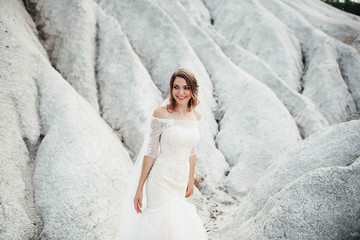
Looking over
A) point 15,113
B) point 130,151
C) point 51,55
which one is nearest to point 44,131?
point 15,113

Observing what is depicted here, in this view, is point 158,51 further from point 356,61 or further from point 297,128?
point 356,61

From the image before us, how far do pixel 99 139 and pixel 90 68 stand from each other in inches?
146

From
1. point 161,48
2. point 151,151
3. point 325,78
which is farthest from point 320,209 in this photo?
point 325,78

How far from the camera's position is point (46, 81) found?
6598 mm

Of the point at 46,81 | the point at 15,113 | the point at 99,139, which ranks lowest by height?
the point at 99,139

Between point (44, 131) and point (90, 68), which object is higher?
point (90, 68)

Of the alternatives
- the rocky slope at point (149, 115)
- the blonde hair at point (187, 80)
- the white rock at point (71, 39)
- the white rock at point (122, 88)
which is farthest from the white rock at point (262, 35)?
the blonde hair at point (187, 80)

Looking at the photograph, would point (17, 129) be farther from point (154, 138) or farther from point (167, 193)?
point (167, 193)

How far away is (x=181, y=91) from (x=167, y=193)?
62.7 inches

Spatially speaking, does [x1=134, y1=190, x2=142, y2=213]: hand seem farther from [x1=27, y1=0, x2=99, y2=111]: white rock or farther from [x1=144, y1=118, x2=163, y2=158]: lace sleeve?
[x1=27, y1=0, x2=99, y2=111]: white rock

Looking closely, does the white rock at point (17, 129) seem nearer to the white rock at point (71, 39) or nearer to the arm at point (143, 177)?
the white rock at point (71, 39)

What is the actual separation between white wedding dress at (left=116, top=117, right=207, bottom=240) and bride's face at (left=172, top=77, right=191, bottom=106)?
34 centimetres

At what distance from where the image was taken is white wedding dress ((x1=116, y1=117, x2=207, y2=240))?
3.35m

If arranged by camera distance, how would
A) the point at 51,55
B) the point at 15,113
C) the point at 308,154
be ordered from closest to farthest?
the point at 308,154, the point at 15,113, the point at 51,55
